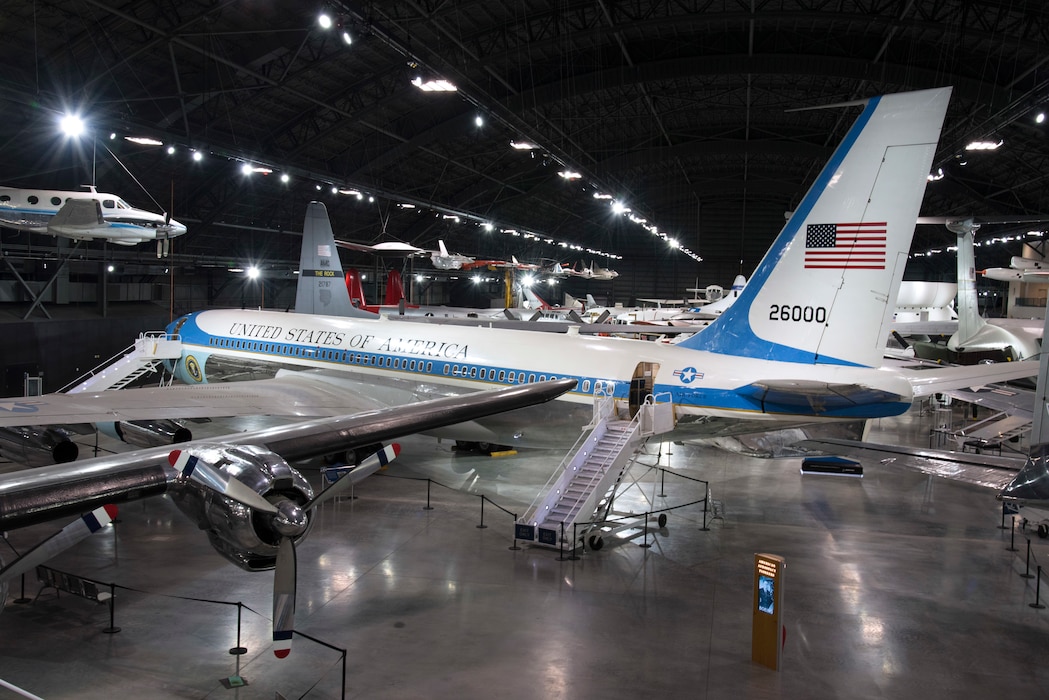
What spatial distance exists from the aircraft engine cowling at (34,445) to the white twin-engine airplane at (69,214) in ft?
33.9

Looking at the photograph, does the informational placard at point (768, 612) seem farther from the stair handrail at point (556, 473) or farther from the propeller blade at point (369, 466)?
the propeller blade at point (369, 466)

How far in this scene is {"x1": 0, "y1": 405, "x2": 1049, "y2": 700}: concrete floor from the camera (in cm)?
973

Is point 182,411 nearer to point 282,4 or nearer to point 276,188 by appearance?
point 282,4

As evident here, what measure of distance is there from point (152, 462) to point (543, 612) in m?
6.71

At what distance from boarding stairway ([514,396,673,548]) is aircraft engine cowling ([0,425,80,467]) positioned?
10.1 metres

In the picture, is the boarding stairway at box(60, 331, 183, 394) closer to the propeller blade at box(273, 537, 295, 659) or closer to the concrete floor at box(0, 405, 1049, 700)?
the concrete floor at box(0, 405, 1049, 700)

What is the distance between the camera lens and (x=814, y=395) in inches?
541

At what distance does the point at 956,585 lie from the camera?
43.9ft

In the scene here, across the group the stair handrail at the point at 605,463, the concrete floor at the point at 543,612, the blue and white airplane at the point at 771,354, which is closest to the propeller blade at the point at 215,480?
the concrete floor at the point at 543,612

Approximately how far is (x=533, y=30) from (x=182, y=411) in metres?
24.9

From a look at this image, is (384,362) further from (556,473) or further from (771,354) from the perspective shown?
(771,354)

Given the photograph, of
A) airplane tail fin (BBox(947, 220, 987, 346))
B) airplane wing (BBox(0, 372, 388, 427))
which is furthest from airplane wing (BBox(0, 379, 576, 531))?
airplane tail fin (BBox(947, 220, 987, 346))

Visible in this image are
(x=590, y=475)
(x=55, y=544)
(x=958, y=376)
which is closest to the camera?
(x=55, y=544)

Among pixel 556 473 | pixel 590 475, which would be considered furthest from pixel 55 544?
pixel 556 473
